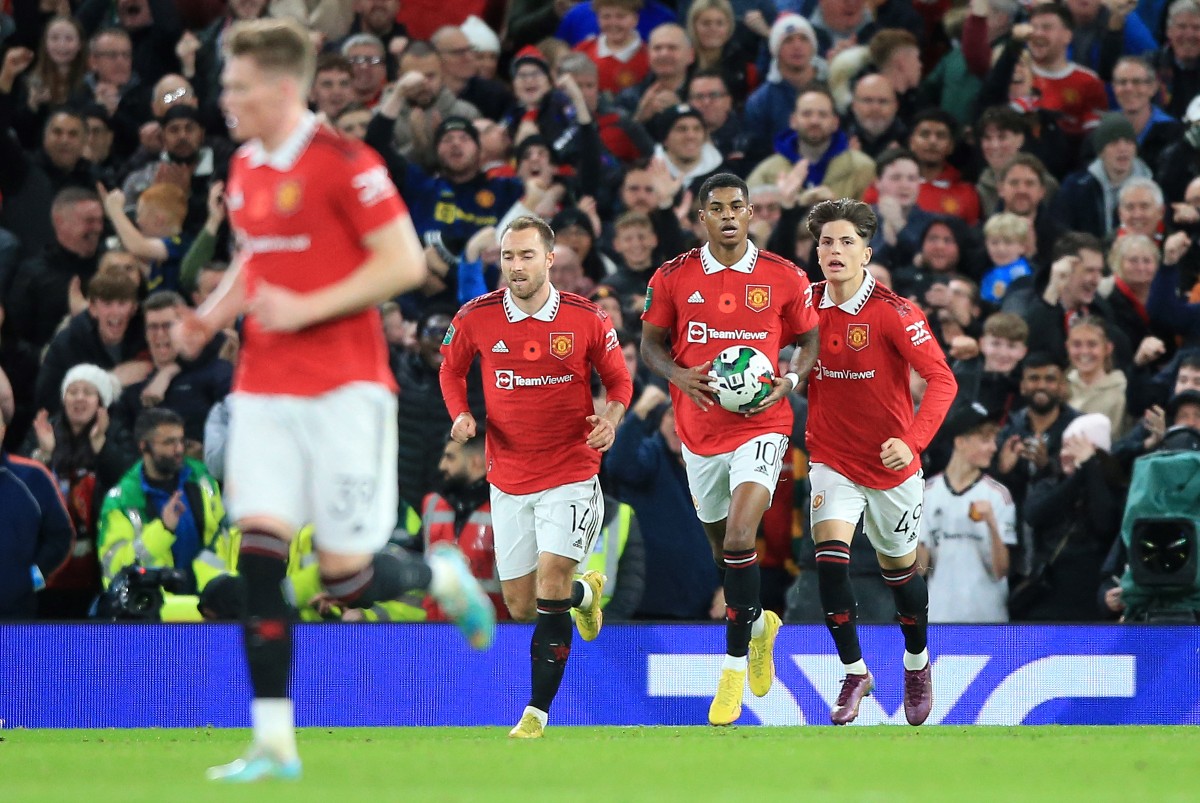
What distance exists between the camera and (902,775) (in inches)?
266

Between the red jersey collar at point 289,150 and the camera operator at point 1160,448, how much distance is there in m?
6.50

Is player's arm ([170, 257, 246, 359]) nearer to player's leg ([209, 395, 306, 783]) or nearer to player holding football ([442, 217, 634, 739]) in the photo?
player's leg ([209, 395, 306, 783])

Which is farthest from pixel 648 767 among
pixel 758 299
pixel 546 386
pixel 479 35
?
pixel 479 35

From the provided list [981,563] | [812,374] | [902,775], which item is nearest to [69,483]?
[812,374]

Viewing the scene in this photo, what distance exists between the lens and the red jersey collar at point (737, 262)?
32.5ft

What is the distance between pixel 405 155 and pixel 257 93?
8694 mm

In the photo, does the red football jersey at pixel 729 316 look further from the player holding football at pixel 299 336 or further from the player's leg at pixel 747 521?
the player holding football at pixel 299 336

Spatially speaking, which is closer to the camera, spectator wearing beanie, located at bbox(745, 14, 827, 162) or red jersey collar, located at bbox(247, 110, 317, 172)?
red jersey collar, located at bbox(247, 110, 317, 172)

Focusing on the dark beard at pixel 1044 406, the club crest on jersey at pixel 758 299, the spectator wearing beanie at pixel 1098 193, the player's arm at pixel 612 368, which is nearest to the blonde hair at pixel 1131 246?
the spectator wearing beanie at pixel 1098 193

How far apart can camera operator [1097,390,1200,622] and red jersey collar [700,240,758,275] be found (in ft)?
10.0

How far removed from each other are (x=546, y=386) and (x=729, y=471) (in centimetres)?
108

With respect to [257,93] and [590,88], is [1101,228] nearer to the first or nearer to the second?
[590,88]

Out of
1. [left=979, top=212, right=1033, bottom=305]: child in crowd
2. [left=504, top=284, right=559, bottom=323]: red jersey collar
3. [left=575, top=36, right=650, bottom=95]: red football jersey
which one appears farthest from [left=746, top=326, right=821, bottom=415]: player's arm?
[left=575, top=36, right=650, bottom=95]: red football jersey

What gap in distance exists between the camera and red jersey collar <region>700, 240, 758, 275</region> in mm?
9898
